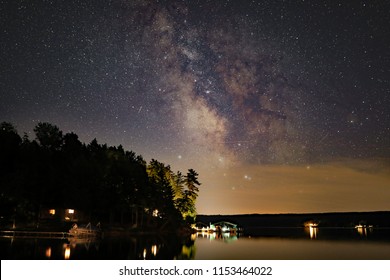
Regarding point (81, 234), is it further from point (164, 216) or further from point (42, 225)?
point (164, 216)

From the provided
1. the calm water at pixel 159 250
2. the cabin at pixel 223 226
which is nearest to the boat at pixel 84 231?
the calm water at pixel 159 250

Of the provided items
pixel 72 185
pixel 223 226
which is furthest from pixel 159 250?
pixel 223 226

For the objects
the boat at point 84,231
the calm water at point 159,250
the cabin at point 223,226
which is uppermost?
the cabin at point 223,226

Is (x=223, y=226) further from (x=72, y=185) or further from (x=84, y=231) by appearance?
(x=84, y=231)

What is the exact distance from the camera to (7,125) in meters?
90.2

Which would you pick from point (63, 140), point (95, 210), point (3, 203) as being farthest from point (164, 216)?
point (3, 203)

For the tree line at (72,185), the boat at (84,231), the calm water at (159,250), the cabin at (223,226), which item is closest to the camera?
the calm water at (159,250)

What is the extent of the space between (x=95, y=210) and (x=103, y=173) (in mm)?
6572

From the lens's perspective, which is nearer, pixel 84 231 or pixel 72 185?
pixel 84 231

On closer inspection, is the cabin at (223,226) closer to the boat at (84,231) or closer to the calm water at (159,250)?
the boat at (84,231)

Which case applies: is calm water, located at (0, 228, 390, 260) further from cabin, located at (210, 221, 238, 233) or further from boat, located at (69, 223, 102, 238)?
cabin, located at (210, 221, 238, 233)

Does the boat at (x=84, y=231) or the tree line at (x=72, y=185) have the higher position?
the tree line at (x=72, y=185)

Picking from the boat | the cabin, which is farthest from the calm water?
the cabin
